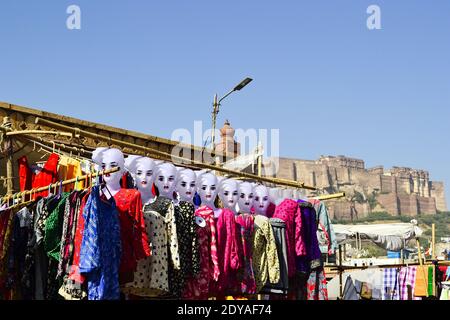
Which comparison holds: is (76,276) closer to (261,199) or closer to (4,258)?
(4,258)

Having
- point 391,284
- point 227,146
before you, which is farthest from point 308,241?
point 227,146

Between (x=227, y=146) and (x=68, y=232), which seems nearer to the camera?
(x=68, y=232)

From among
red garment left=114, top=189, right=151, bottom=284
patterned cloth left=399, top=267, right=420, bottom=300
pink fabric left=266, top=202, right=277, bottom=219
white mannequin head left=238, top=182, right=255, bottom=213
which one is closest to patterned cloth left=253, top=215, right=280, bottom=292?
white mannequin head left=238, top=182, right=255, bottom=213

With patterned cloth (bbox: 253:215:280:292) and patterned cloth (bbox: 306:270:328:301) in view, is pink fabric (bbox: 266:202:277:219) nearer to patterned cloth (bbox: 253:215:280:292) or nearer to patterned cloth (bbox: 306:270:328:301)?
patterned cloth (bbox: 253:215:280:292)

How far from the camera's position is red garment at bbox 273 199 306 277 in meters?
8.21

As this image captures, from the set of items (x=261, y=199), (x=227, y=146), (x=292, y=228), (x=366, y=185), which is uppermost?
(x=366, y=185)

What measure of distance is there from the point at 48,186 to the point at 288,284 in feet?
10.9

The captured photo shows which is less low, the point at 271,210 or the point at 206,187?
Result: the point at 206,187

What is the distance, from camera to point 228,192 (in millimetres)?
7844

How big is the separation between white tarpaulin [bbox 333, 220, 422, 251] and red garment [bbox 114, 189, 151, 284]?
12378mm

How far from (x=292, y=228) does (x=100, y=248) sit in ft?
10.5

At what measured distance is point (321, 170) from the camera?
127 m

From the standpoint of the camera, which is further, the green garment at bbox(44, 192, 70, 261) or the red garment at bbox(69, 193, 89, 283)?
the green garment at bbox(44, 192, 70, 261)
